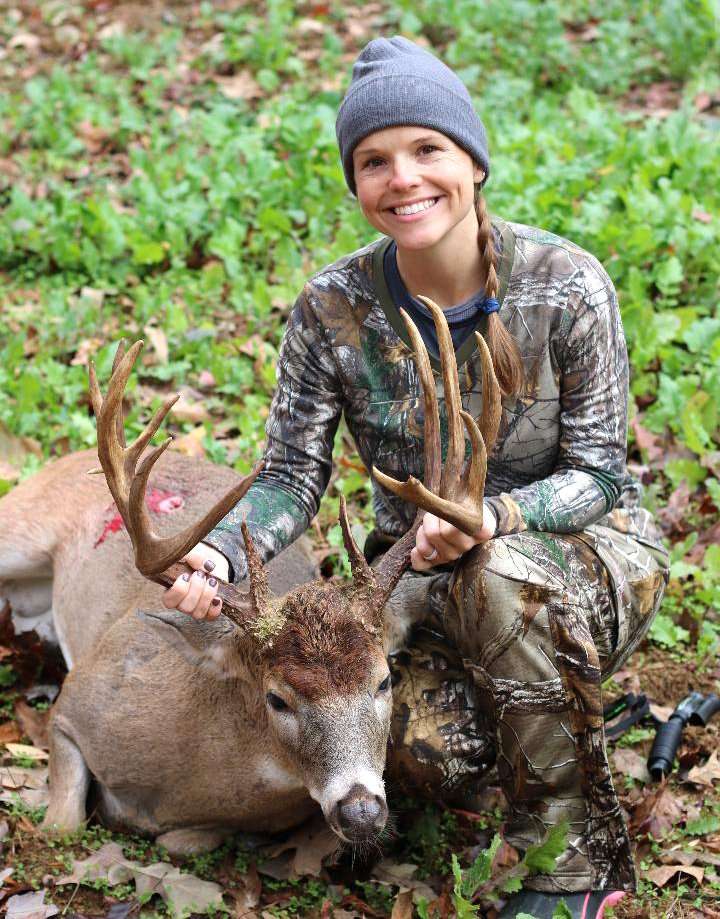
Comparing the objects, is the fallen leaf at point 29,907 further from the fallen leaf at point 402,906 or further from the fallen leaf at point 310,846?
the fallen leaf at point 402,906

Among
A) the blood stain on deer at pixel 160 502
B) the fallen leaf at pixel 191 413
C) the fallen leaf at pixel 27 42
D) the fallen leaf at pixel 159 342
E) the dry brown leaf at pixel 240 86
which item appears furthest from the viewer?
the fallen leaf at pixel 27 42

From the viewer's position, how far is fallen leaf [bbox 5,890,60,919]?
3.75 metres

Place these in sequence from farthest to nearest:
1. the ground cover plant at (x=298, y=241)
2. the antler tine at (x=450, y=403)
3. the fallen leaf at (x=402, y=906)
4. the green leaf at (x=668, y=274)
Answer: the green leaf at (x=668, y=274) → the ground cover plant at (x=298, y=241) → the fallen leaf at (x=402, y=906) → the antler tine at (x=450, y=403)

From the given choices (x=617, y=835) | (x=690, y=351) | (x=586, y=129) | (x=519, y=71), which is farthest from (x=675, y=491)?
(x=519, y=71)

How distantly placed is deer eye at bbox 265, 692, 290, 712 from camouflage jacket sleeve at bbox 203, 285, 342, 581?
0.52m

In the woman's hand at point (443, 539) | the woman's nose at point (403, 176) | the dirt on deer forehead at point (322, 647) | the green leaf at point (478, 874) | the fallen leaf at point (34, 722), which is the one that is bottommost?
the fallen leaf at point (34, 722)

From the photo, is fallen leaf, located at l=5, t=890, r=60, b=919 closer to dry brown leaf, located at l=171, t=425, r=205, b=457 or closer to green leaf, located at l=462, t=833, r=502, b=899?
green leaf, located at l=462, t=833, r=502, b=899

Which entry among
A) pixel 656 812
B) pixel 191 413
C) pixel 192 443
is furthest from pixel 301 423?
pixel 191 413

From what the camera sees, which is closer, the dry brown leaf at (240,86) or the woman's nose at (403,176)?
the woman's nose at (403,176)

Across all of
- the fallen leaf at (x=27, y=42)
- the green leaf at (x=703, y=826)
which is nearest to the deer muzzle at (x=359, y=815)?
the green leaf at (x=703, y=826)

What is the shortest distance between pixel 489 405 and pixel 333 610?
0.72m

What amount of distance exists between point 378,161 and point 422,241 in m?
0.29

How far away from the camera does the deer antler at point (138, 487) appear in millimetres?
3234

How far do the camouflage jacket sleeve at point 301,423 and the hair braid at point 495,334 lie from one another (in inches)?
22.3
